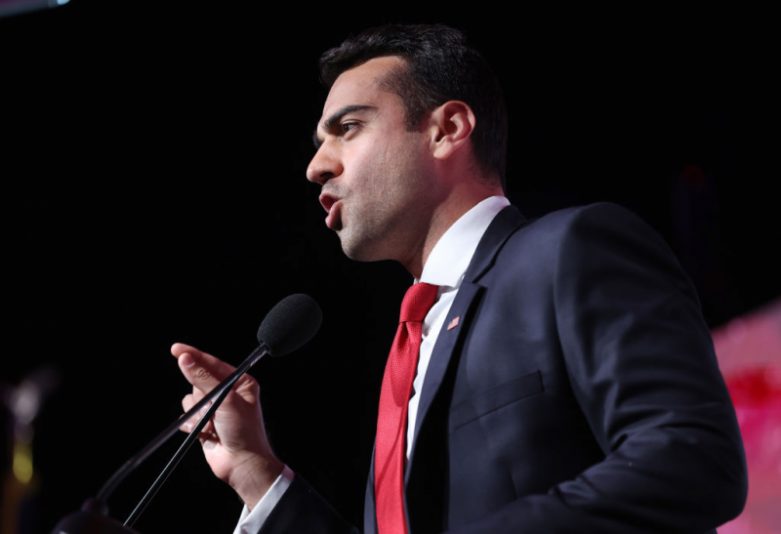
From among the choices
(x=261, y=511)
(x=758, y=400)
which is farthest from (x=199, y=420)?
(x=758, y=400)

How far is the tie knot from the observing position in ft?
4.71

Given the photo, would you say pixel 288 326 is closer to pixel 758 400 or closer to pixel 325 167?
pixel 325 167

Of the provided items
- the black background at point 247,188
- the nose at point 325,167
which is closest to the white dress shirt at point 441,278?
the nose at point 325,167

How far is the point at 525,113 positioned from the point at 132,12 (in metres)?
1.37

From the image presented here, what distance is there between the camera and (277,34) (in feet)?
10.3

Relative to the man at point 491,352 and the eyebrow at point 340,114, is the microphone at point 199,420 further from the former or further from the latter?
the eyebrow at point 340,114

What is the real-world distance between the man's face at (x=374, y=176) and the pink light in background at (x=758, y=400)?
166 centimetres

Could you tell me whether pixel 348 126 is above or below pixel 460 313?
above

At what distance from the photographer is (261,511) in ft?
5.11

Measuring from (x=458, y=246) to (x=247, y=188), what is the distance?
210cm

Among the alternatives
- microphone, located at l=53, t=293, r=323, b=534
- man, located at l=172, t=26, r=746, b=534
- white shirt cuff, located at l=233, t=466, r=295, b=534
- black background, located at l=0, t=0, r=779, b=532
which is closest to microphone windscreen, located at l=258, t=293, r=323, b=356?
microphone, located at l=53, t=293, r=323, b=534

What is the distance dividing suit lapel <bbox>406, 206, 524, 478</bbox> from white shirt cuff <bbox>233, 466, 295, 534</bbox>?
1.37ft

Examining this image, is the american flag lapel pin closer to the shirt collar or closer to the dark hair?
the shirt collar

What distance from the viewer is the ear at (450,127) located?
1.61m
